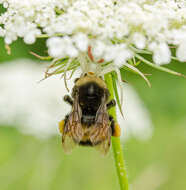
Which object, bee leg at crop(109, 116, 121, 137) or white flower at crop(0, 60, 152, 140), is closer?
bee leg at crop(109, 116, 121, 137)

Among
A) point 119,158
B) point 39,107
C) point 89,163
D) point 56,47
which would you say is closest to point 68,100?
point 119,158

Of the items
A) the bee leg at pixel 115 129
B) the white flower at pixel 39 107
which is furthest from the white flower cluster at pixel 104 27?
the white flower at pixel 39 107

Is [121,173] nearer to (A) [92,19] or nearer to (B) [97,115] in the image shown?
(B) [97,115]

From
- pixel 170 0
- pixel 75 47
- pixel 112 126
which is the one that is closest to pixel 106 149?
pixel 112 126

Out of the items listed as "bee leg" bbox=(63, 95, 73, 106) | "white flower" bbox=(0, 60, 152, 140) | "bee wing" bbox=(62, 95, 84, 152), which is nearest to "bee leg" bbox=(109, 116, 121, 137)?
"bee wing" bbox=(62, 95, 84, 152)

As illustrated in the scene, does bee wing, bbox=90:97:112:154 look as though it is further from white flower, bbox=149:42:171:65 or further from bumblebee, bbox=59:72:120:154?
white flower, bbox=149:42:171:65

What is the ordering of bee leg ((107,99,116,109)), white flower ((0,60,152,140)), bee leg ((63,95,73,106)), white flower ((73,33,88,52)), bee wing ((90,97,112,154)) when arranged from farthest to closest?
white flower ((0,60,152,140))
bee leg ((63,95,73,106))
bee leg ((107,99,116,109))
bee wing ((90,97,112,154))
white flower ((73,33,88,52))

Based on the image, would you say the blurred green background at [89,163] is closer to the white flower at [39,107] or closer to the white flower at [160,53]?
the white flower at [39,107]
